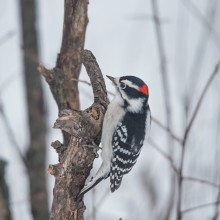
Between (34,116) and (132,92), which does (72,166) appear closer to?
(132,92)

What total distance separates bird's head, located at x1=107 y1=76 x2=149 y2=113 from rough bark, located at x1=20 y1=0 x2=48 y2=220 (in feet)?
2.66

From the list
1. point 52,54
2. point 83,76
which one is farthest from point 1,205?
point 52,54

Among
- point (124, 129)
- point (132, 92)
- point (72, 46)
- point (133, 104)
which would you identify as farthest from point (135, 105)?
point (72, 46)

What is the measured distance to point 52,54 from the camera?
8.45m

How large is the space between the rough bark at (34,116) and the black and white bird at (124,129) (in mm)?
866

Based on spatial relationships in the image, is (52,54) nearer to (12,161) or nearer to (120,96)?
(12,161)

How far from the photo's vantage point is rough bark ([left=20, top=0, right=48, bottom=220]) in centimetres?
549

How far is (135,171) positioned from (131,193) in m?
0.24

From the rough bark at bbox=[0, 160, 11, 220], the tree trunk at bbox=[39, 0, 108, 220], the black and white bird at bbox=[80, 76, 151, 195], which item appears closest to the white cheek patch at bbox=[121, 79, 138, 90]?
the black and white bird at bbox=[80, 76, 151, 195]

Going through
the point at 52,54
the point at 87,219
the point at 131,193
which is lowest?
the point at 131,193

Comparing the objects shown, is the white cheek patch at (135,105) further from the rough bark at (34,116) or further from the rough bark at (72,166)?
the rough bark at (72,166)

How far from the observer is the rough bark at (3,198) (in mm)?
4773

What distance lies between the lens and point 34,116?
5.69 m

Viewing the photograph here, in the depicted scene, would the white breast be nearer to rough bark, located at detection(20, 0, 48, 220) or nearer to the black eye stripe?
the black eye stripe
